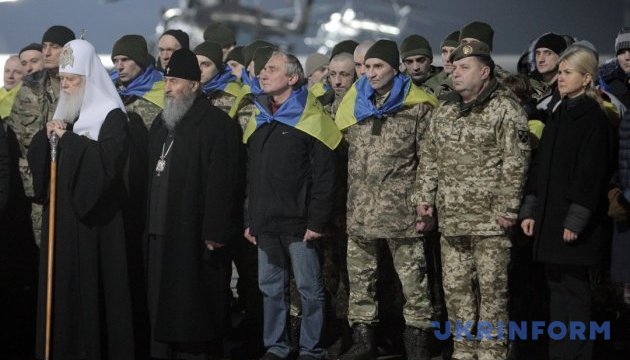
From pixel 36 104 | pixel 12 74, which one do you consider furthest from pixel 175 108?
pixel 12 74

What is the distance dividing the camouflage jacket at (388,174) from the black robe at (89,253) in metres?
1.52

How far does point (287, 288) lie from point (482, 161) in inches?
60.4

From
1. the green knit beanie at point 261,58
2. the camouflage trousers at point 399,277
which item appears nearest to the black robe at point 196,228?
the green knit beanie at point 261,58

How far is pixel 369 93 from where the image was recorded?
673 centimetres

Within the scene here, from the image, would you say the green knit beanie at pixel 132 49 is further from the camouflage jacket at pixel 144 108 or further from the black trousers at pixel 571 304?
the black trousers at pixel 571 304

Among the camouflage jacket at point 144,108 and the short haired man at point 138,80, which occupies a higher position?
the short haired man at point 138,80

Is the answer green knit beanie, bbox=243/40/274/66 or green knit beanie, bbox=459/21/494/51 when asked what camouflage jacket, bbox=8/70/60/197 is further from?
green knit beanie, bbox=459/21/494/51

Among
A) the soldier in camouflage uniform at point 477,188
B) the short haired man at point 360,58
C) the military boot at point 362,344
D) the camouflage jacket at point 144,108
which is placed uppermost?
the short haired man at point 360,58

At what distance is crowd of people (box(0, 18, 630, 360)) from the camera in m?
6.02

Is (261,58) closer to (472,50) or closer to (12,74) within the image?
(472,50)

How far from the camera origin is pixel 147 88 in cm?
756

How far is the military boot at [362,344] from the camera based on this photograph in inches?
262

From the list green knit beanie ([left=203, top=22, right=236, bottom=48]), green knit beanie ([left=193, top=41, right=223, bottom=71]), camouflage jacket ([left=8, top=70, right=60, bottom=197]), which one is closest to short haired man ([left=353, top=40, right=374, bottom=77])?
green knit beanie ([left=193, top=41, right=223, bottom=71])

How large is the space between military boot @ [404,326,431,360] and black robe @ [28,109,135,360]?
68.1 inches
